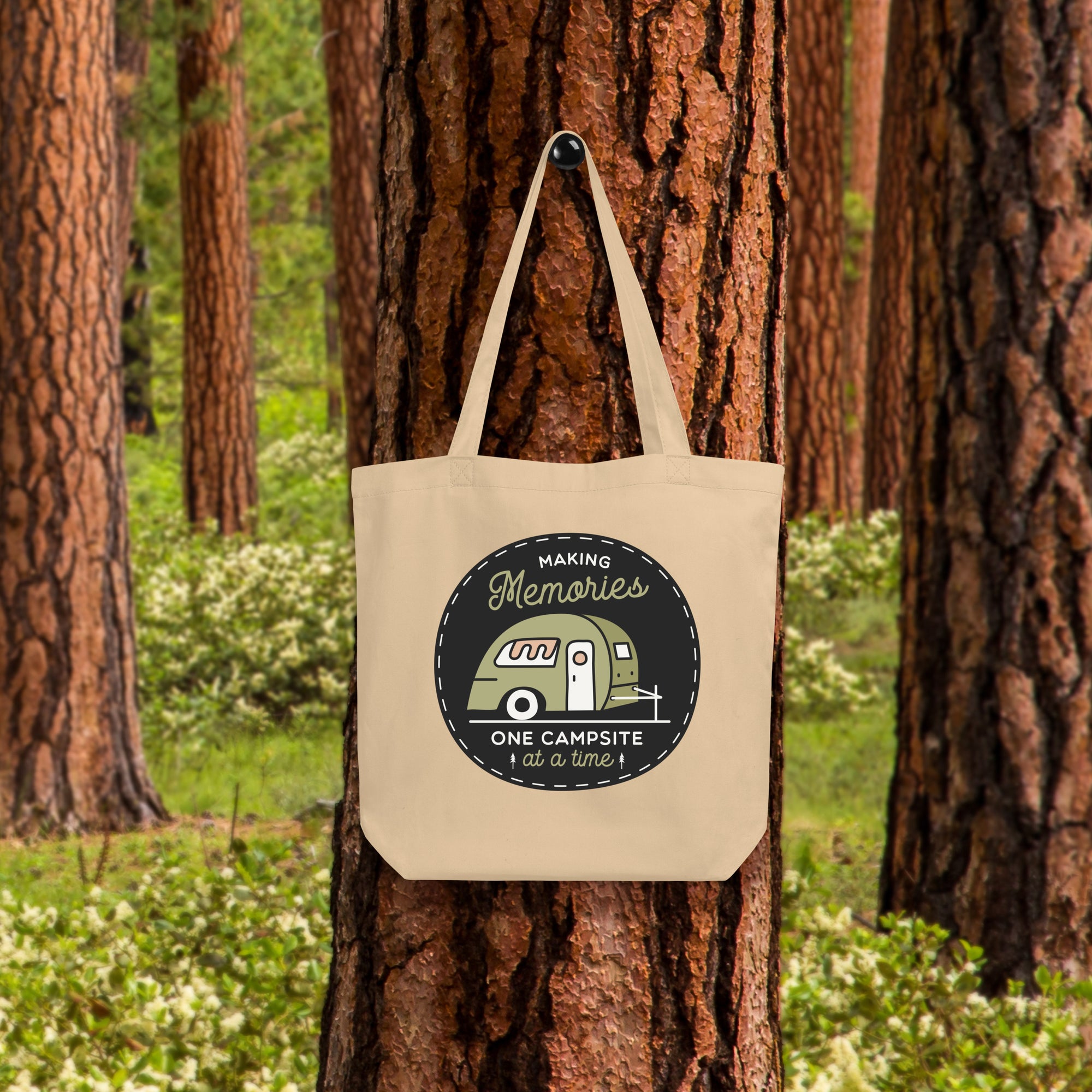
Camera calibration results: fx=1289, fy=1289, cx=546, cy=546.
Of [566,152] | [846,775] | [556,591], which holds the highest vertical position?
[566,152]

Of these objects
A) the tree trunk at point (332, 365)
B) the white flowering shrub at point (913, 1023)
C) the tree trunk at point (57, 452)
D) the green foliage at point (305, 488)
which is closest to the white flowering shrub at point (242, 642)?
the tree trunk at point (57, 452)

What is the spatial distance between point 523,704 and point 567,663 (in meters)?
0.07

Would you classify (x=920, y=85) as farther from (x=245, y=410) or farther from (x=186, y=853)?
(x=245, y=410)

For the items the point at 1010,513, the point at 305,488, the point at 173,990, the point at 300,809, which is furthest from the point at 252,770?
the point at 305,488

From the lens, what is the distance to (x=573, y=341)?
1.68m

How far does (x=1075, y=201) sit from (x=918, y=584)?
1114 millimetres

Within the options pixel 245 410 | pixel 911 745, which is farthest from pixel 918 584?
pixel 245 410

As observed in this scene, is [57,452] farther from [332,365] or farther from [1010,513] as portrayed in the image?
[332,365]

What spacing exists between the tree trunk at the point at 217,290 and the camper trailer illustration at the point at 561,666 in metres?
10.6

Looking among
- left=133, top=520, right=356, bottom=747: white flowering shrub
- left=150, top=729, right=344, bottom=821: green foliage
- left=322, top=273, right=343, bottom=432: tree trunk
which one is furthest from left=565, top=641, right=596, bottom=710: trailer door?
left=322, top=273, right=343, bottom=432: tree trunk

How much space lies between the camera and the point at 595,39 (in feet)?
5.46

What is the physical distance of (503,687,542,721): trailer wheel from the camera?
1567 millimetres

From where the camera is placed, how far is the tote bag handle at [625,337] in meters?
1.64

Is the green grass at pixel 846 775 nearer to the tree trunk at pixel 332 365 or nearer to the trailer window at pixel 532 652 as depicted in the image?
the trailer window at pixel 532 652
